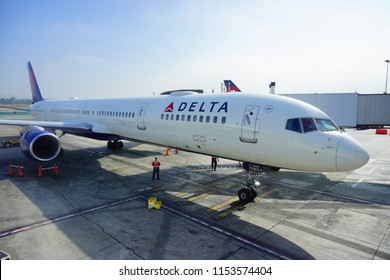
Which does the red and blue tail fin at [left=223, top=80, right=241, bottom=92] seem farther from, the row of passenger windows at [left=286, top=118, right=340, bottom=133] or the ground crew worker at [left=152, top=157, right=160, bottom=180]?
the row of passenger windows at [left=286, top=118, right=340, bottom=133]

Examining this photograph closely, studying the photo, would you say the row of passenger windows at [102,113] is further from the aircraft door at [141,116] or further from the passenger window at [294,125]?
the passenger window at [294,125]

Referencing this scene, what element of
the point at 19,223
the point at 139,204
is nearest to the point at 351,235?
the point at 139,204

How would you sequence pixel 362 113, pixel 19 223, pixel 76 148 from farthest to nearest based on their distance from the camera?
pixel 362 113, pixel 76 148, pixel 19 223

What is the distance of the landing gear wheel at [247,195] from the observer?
11.1m

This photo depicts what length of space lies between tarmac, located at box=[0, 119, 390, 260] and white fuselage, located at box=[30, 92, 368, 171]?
2187 mm

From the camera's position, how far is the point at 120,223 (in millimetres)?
9180

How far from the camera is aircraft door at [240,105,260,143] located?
973 cm

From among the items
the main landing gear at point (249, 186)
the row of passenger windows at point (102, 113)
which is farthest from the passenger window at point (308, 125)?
the row of passenger windows at point (102, 113)

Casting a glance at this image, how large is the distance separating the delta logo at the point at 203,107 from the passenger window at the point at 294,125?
2.71 m

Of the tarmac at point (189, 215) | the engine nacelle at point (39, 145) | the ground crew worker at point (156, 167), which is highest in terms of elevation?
the engine nacelle at point (39, 145)

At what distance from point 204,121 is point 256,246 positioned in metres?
5.62

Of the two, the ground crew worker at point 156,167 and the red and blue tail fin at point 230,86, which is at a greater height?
the red and blue tail fin at point 230,86

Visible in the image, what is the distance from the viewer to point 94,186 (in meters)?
13.3

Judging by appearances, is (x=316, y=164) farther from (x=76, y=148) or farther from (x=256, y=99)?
(x=76, y=148)
